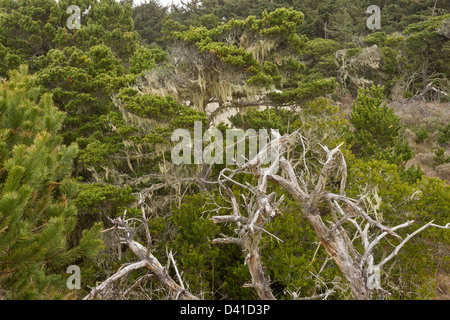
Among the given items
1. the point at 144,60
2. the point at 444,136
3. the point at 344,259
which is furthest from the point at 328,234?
the point at 444,136

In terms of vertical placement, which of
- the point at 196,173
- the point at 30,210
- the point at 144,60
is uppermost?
the point at 144,60

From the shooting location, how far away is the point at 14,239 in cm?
367

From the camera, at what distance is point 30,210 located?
15.0 ft

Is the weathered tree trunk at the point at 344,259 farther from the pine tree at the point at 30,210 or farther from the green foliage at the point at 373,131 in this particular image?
the green foliage at the point at 373,131

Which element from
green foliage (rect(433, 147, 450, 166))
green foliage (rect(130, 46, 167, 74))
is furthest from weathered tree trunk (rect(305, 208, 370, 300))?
green foliage (rect(433, 147, 450, 166))

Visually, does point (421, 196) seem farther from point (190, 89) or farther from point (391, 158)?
point (190, 89)

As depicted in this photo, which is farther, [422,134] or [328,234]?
[422,134]

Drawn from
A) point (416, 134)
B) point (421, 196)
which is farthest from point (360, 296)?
point (416, 134)

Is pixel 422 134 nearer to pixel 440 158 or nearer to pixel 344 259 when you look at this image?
pixel 440 158

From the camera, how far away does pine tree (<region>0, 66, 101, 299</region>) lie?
3580 millimetres

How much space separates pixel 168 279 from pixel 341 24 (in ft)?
84.6

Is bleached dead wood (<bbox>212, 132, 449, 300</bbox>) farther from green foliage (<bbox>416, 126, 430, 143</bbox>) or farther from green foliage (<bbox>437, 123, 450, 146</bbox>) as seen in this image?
green foliage (<bbox>416, 126, 430, 143</bbox>)

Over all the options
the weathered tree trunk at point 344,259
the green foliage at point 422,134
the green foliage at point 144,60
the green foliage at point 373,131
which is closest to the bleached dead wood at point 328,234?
the weathered tree trunk at point 344,259
